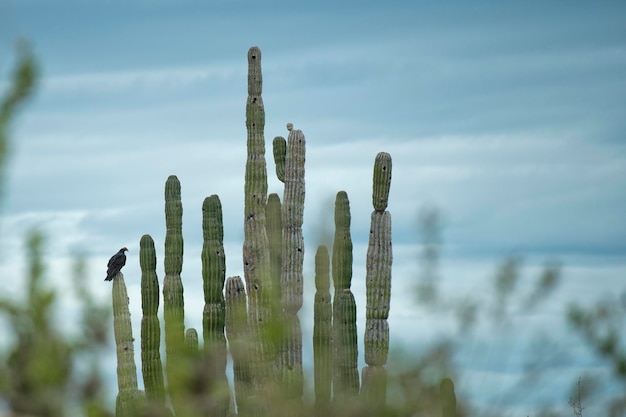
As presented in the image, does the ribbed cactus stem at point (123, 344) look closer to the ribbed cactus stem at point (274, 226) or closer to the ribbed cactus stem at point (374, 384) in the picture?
the ribbed cactus stem at point (274, 226)

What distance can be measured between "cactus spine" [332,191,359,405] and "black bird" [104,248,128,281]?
2952 millimetres

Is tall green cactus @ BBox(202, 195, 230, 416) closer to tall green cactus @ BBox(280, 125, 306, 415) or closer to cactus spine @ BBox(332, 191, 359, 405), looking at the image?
tall green cactus @ BBox(280, 125, 306, 415)

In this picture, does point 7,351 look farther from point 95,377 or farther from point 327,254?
A: point 327,254

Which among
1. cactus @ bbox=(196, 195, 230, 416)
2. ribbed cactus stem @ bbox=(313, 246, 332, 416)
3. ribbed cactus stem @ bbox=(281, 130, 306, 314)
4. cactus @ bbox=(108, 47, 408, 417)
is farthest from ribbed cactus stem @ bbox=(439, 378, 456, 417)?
cactus @ bbox=(196, 195, 230, 416)

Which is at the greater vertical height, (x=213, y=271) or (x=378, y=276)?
(x=213, y=271)

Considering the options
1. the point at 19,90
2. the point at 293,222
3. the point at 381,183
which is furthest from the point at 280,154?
the point at 19,90

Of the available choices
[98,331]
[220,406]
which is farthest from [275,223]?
[98,331]

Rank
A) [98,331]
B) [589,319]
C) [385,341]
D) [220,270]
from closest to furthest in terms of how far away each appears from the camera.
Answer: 1. [98,331]
2. [589,319]
3. [385,341]
4. [220,270]

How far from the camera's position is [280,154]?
12922 mm

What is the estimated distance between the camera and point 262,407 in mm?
10141

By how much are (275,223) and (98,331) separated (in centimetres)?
1005

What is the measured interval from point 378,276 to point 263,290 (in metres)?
1.48

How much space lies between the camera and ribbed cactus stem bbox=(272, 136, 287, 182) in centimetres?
1285

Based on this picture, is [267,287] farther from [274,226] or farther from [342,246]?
[274,226]
